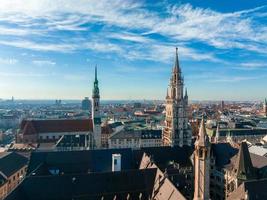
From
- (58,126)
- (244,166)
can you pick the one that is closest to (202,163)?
(244,166)

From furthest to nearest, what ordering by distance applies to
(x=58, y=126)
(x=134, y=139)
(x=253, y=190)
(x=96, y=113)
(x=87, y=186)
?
(x=134, y=139), (x=58, y=126), (x=96, y=113), (x=87, y=186), (x=253, y=190)

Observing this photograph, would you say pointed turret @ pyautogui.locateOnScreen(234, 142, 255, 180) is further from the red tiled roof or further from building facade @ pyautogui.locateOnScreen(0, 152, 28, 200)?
the red tiled roof

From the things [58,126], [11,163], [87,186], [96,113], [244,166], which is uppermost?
[96,113]

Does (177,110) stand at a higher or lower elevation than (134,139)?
higher

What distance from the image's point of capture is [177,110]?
100062mm

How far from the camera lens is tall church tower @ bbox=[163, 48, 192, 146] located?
98625 mm

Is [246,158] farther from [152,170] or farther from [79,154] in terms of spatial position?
[79,154]

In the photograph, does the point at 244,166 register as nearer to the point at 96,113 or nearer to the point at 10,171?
the point at 10,171

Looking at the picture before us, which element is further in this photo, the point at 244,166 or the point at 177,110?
the point at 177,110

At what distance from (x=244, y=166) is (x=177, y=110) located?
3614 centimetres

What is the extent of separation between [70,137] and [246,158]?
7012 cm

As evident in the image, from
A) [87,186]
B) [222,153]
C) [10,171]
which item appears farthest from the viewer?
[10,171]

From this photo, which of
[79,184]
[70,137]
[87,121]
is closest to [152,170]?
[79,184]

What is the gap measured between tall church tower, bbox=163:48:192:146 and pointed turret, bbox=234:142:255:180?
3326 centimetres
